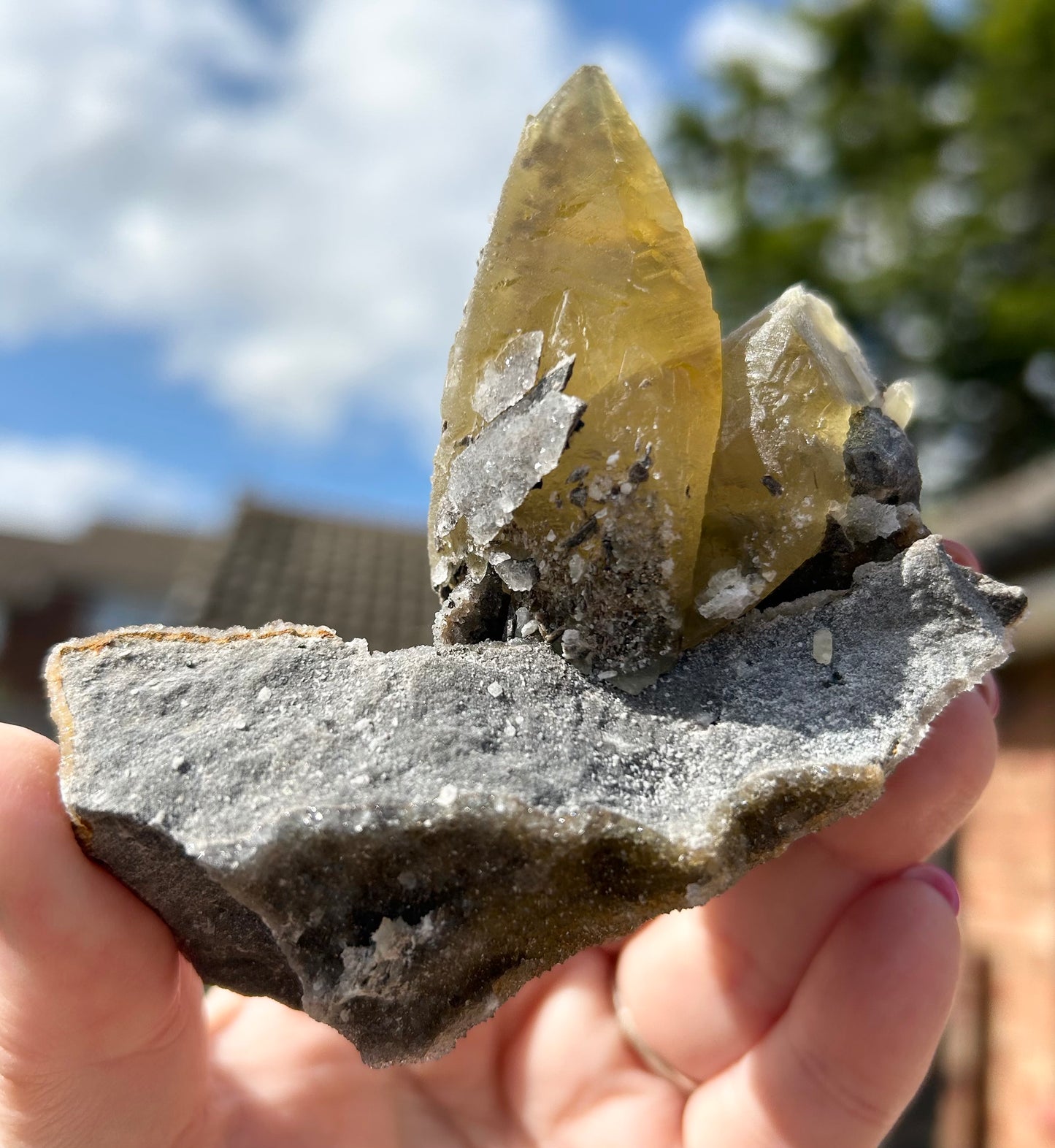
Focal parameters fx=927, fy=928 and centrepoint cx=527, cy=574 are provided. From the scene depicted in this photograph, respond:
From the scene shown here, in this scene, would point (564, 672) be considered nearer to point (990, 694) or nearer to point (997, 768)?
point (990, 694)

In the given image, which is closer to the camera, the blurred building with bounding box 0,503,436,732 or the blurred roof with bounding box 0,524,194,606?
the blurred building with bounding box 0,503,436,732

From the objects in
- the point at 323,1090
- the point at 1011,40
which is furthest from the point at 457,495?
the point at 1011,40

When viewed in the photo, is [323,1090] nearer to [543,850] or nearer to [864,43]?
[543,850]

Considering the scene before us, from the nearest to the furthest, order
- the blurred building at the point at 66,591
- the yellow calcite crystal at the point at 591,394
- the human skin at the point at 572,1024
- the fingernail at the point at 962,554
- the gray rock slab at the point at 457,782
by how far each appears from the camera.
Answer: the gray rock slab at the point at 457,782 < the human skin at the point at 572,1024 < the yellow calcite crystal at the point at 591,394 < the fingernail at the point at 962,554 < the blurred building at the point at 66,591

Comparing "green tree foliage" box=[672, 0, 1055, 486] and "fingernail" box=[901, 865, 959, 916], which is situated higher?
"fingernail" box=[901, 865, 959, 916]

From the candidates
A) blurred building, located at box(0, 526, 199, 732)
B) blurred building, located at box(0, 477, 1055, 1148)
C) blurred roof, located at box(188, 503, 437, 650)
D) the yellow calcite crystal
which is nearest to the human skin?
the yellow calcite crystal

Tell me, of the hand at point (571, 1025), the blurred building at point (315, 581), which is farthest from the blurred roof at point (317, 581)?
the hand at point (571, 1025)

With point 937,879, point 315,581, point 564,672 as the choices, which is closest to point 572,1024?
point 937,879

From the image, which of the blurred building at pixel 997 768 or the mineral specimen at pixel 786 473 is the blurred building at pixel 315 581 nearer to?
the blurred building at pixel 997 768

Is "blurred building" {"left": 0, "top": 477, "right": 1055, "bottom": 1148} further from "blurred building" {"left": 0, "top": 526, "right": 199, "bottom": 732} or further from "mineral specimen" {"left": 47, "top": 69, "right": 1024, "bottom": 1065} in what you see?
"blurred building" {"left": 0, "top": 526, "right": 199, "bottom": 732}
